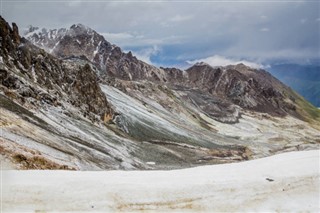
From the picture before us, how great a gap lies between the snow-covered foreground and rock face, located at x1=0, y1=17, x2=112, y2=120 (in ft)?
165

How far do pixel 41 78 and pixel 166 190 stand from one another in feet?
239

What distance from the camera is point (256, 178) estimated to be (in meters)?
24.9

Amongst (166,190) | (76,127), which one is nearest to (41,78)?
(76,127)

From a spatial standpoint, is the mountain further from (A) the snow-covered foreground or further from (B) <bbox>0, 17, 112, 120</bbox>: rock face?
(A) the snow-covered foreground

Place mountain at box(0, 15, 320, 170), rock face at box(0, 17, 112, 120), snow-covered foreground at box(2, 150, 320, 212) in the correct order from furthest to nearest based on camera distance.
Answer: rock face at box(0, 17, 112, 120)
mountain at box(0, 15, 320, 170)
snow-covered foreground at box(2, 150, 320, 212)

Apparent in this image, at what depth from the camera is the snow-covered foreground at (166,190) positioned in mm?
20391

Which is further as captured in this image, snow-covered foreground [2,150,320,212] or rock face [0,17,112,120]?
rock face [0,17,112,120]

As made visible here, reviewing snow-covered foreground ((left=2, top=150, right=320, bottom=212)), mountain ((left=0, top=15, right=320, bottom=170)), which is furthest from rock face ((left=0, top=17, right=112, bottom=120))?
snow-covered foreground ((left=2, top=150, right=320, bottom=212))

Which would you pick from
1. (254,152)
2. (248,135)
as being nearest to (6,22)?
(254,152)

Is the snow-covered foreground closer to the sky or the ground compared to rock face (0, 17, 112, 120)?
closer to the ground

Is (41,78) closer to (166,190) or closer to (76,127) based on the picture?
(76,127)

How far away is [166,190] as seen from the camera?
22.5 m

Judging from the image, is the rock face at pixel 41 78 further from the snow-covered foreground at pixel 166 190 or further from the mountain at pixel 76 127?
the snow-covered foreground at pixel 166 190

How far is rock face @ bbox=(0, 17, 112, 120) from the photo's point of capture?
73625 mm
